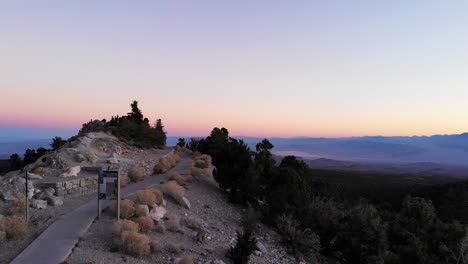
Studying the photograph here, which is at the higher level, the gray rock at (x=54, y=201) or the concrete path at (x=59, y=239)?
the gray rock at (x=54, y=201)

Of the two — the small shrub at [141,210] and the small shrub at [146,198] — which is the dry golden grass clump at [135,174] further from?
the small shrub at [141,210]

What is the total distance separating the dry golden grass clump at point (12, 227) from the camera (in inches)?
456

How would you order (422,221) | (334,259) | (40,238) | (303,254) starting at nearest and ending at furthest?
(40,238)
(303,254)
(334,259)
(422,221)

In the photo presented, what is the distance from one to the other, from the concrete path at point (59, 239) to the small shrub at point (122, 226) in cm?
88

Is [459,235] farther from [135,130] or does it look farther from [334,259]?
[135,130]

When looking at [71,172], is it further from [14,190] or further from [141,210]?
[141,210]

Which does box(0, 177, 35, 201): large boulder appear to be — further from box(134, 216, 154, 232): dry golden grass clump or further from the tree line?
the tree line

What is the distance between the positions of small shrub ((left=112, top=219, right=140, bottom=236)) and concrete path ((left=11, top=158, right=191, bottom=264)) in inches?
34.7

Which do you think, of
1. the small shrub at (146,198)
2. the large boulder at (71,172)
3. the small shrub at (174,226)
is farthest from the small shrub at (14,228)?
the large boulder at (71,172)

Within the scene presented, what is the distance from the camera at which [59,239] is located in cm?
1106

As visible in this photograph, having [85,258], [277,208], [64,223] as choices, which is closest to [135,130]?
[277,208]

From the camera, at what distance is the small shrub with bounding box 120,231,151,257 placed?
36.1 feet

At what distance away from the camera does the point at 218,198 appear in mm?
22703

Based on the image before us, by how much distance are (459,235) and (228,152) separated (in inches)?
586
